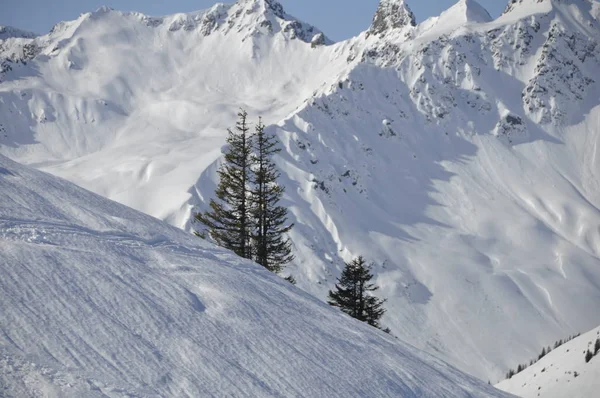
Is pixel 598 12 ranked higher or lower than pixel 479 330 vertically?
higher

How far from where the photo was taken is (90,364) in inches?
186

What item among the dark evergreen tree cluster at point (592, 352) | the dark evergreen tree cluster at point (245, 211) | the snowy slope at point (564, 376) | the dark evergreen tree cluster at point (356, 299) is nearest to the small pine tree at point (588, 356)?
the dark evergreen tree cluster at point (592, 352)

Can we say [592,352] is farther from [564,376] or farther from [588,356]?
[564,376]

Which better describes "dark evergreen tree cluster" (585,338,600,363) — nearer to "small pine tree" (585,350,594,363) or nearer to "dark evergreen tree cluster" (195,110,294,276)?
"small pine tree" (585,350,594,363)

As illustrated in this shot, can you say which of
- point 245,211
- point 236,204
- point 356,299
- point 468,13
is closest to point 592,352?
point 356,299

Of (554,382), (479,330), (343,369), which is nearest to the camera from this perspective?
(343,369)

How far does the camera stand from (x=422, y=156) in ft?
489

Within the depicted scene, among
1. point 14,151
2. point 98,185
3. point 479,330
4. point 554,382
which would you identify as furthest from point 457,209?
point 14,151

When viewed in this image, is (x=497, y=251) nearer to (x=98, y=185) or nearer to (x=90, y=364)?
(x=98, y=185)

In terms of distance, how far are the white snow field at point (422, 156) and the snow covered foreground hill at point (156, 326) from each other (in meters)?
81.0

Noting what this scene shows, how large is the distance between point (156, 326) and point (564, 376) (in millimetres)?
16002

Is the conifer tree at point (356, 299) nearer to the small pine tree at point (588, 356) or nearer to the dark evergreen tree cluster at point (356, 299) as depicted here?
the dark evergreen tree cluster at point (356, 299)

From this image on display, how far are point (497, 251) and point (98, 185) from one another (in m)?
91.8

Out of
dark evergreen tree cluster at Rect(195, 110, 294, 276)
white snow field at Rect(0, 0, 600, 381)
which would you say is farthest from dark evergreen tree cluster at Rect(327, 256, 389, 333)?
white snow field at Rect(0, 0, 600, 381)
